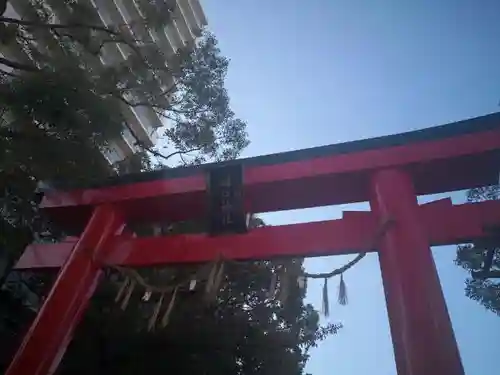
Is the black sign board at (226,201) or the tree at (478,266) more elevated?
the tree at (478,266)

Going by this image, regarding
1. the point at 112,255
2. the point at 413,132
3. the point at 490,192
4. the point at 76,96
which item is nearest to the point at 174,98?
the point at 76,96

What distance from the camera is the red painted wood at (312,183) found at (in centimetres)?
291

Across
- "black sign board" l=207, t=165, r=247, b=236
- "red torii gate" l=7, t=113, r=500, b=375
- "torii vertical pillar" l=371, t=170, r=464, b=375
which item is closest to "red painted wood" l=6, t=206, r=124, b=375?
"red torii gate" l=7, t=113, r=500, b=375

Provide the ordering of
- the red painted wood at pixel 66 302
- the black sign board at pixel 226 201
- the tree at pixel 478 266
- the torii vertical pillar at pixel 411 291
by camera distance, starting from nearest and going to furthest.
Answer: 1. the torii vertical pillar at pixel 411 291
2. the red painted wood at pixel 66 302
3. the black sign board at pixel 226 201
4. the tree at pixel 478 266

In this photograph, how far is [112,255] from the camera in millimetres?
3350

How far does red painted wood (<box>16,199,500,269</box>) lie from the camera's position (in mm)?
2682

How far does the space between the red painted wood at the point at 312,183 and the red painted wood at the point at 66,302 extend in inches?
10.3

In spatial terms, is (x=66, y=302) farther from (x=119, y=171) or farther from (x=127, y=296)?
(x=119, y=171)

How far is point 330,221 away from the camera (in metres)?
3.00

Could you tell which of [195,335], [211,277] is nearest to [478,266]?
[195,335]

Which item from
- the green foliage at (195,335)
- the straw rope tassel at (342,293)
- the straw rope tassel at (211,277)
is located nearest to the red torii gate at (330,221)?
the straw rope tassel at (211,277)

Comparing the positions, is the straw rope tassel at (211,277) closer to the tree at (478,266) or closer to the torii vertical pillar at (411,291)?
the torii vertical pillar at (411,291)

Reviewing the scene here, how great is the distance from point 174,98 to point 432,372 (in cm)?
630

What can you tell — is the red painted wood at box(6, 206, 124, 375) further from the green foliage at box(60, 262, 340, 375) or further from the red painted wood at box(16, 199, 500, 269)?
the green foliage at box(60, 262, 340, 375)
